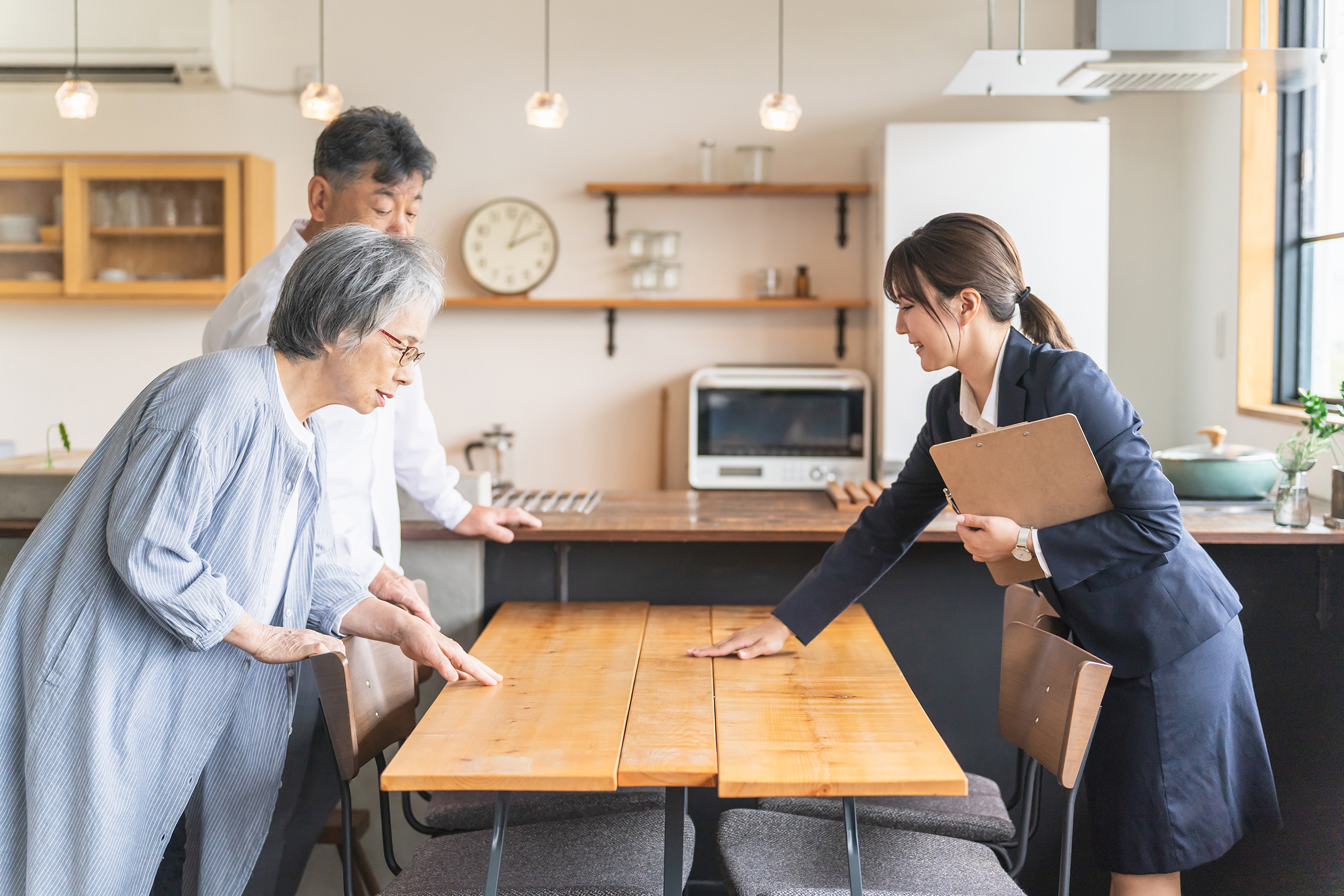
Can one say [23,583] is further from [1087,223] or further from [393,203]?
[1087,223]

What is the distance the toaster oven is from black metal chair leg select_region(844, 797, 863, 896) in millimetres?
2369

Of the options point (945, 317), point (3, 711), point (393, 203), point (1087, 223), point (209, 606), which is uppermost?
point (1087, 223)

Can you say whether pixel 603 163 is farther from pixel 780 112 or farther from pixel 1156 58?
pixel 1156 58

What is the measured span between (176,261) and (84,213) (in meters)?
0.36

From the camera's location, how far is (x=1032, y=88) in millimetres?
2729

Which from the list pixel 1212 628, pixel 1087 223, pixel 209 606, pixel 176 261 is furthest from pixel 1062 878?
pixel 176 261

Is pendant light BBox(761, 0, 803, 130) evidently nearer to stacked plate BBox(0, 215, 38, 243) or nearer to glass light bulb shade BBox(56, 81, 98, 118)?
glass light bulb shade BBox(56, 81, 98, 118)

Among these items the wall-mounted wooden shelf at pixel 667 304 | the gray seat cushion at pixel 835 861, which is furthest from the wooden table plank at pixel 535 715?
the wall-mounted wooden shelf at pixel 667 304

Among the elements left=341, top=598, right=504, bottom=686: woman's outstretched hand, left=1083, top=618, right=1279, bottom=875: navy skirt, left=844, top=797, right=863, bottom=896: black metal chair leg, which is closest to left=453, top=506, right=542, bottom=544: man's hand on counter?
left=341, top=598, right=504, bottom=686: woman's outstretched hand

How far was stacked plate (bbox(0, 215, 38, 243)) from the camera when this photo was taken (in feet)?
12.9

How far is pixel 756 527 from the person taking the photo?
7.06 ft

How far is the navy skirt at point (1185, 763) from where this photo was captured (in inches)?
60.4

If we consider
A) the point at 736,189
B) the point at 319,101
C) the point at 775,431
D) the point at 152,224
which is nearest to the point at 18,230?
the point at 152,224

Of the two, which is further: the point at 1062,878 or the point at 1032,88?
the point at 1032,88
